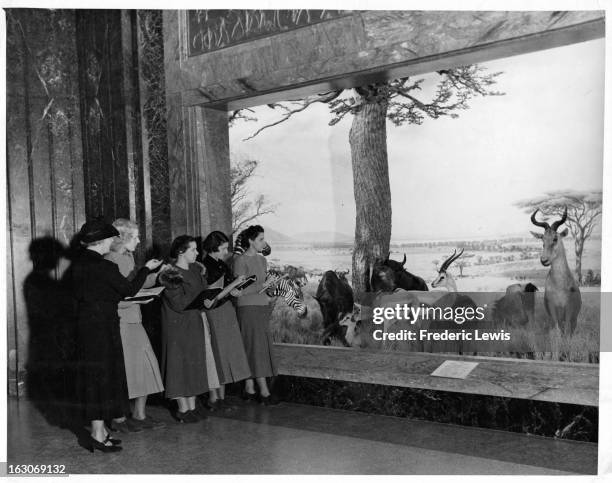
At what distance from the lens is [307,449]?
161 inches

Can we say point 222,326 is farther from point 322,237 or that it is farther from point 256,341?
point 322,237

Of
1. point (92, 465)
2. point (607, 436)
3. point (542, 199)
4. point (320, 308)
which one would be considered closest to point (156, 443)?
point (92, 465)

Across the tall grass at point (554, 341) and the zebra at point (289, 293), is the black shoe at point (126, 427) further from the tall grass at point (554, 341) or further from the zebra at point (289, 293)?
the tall grass at point (554, 341)

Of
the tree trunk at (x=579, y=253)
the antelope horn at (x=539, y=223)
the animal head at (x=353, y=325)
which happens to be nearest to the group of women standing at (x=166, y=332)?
the animal head at (x=353, y=325)

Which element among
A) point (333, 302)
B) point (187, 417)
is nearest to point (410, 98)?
point (333, 302)

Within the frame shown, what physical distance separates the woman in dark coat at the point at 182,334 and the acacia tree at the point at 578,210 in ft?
8.08

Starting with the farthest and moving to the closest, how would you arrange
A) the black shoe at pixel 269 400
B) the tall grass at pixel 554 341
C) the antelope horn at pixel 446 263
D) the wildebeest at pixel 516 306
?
the black shoe at pixel 269 400
the antelope horn at pixel 446 263
the wildebeest at pixel 516 306
the tall grass at pixel 554 341

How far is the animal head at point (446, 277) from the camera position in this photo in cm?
475

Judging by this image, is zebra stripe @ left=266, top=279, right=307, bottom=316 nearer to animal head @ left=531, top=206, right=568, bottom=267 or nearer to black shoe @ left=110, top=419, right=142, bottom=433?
black shoe @ left=110, top=419, right=142, bottom=433

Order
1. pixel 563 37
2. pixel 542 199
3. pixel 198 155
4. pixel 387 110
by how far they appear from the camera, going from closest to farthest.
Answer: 1. pixel 563 37
2. pixel 542 199
3. pixel 387 110
4. pixel 198 155

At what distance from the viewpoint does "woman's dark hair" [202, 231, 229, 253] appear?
195 inches

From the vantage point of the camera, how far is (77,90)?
572cm

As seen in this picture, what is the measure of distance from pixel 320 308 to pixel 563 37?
2.64 metres

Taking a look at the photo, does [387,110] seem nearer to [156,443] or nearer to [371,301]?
[371,301]
